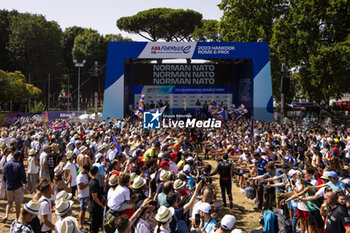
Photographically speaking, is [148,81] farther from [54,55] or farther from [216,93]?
[54,55]

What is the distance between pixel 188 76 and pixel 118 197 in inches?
875

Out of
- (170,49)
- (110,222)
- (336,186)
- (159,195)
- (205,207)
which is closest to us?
(205,207)

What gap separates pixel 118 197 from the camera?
15.0 ft

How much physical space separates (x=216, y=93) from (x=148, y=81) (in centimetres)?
572

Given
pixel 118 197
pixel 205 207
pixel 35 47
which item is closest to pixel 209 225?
pixel 205 207

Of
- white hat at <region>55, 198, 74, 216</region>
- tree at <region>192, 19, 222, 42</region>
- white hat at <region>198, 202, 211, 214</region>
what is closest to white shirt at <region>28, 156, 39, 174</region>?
white hat at <region>55, 198, 74, 216</region>

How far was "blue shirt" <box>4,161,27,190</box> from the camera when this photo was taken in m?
6.34

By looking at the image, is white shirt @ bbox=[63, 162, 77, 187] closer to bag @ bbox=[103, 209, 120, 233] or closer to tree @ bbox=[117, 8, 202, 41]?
bag @ bbox=[103, 209, 120, 233]

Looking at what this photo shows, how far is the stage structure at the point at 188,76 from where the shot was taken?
939 inches

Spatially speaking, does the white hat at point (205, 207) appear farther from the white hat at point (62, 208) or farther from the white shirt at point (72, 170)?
the white shirt at point (72, 170)

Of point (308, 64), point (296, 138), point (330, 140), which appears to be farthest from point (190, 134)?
point (308, 64)

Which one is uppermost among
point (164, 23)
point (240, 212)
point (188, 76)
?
point (164, 23)

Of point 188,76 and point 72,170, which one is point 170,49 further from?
point 72,170

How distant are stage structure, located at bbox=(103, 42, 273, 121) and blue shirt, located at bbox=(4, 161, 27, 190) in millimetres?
17570
